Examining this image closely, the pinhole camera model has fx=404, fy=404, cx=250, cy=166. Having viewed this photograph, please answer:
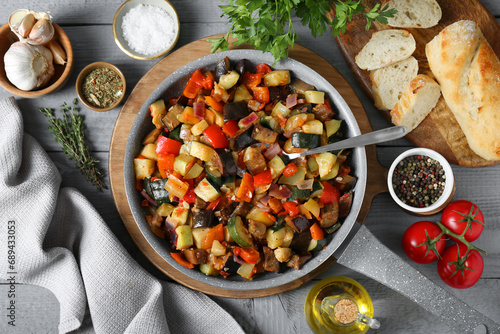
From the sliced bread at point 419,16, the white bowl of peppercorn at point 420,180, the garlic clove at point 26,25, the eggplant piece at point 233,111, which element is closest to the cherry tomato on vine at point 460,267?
the white bowl of peppercorn at point 420,180

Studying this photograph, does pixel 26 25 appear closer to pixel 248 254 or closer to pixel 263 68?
pixel 263 68

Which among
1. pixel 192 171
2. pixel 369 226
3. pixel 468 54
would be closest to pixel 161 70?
pixel 192 171

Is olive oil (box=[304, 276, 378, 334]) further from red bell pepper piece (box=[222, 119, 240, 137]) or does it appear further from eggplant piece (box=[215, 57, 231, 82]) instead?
eggplant piece (box=[215, 57, 231, 82])

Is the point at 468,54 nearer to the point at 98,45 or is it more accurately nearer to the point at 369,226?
the point at 369,226

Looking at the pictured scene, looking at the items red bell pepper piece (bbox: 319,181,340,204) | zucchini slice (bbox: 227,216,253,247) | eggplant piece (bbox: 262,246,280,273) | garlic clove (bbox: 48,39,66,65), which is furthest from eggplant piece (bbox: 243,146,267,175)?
garlic clove (bbox: 48,39,66,65)

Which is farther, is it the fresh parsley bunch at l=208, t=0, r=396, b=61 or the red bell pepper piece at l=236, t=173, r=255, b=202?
the red bell pepper piece at l=236, t=173, r=255, b=202

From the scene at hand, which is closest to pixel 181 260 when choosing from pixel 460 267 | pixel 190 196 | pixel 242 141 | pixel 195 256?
pixel 195 256

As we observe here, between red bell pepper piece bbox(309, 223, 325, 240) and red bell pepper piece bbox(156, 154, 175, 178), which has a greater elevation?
red bell pepper piece bbox(156, 154, 175, 178)
